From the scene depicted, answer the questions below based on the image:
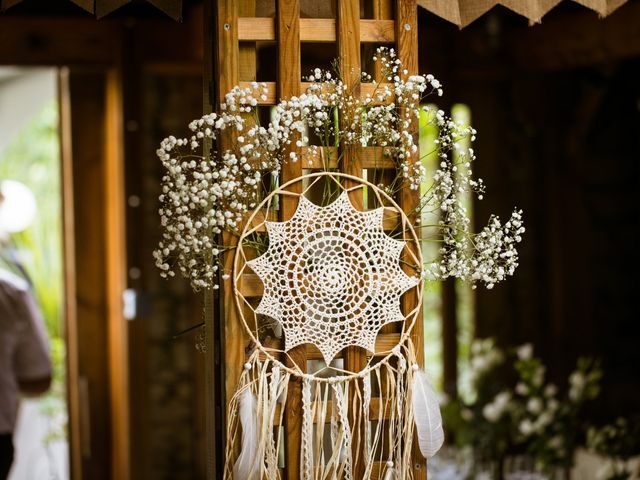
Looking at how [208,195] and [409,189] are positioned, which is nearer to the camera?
[208,195]

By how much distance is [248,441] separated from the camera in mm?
2225

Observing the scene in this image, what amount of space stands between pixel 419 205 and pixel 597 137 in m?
2.81

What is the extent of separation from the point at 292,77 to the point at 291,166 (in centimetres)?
23

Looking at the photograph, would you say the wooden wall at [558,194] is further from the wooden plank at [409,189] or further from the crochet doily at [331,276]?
Result: the crochet doily at [331,276]

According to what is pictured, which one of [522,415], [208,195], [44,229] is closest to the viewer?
[208,195]

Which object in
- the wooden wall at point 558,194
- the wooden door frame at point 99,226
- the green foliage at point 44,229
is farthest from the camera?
the green foliage at point 44,229

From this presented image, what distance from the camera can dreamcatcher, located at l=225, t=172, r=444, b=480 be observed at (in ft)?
7.32

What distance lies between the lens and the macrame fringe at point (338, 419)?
87.7 inches

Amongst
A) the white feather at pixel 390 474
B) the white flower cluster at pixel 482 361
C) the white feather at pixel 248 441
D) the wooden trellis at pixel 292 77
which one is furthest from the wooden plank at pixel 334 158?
the white flower cluster at pixel 482 361

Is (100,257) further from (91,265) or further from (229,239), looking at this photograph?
(229,239)

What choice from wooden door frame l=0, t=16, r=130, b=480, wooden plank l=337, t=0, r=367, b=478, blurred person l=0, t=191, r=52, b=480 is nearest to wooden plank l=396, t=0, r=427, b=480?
wooden plank l=337, t=0, r=367, b=478

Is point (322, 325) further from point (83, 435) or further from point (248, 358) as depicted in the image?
point (83, 435)

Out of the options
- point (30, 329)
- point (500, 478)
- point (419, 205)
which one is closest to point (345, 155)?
point (419, 205)

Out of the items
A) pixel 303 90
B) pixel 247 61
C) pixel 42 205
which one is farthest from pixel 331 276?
pixel 42 205
